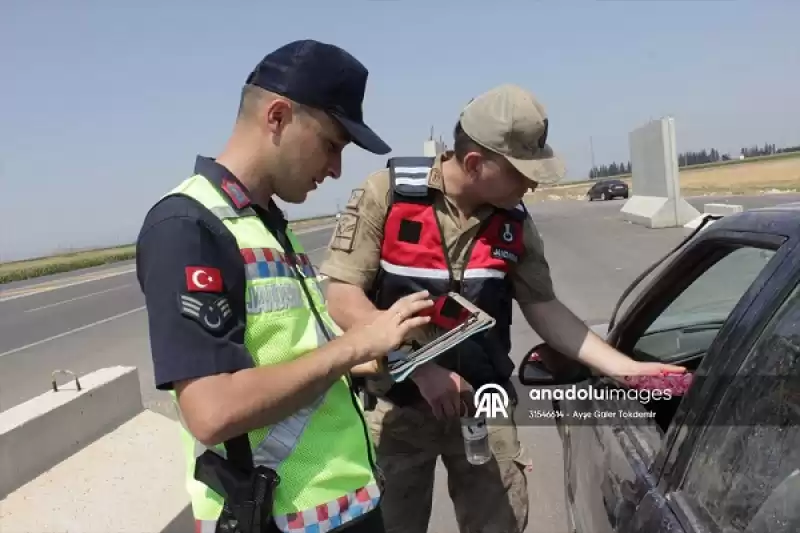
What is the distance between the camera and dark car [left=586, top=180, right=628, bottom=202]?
155ft

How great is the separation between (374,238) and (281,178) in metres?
0.90

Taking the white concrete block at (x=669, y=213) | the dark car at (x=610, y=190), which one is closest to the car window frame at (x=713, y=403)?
the white concrete block at (x=669, y=213)

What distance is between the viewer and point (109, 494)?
3.95 m

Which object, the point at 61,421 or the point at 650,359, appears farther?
the point at 61,421

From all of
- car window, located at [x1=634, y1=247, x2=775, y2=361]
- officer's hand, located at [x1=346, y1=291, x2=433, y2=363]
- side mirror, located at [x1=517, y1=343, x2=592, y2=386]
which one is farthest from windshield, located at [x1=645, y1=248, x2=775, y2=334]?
officer's hand, located at [x1=346, y1=291, x2=433, y2=363]

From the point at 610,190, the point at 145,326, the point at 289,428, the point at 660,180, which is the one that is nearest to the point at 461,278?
the point at 289,428

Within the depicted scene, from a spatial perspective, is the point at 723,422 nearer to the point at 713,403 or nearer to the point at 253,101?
the point at 713,403

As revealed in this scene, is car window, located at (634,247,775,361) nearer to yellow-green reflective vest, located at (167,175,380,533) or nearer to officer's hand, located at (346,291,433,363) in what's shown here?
officer's hand, located at (346,291,433,363)

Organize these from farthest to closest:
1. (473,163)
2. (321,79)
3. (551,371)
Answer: (551,371), (473,163), (321,79)

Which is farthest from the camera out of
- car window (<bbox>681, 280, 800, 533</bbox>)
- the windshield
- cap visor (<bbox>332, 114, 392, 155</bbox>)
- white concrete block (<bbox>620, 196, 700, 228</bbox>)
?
white concrete block (<bbox>620, 196, 700, 228</bbox>)

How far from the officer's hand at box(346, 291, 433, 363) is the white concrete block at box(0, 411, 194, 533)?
2.42 metres

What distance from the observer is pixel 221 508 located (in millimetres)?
1746

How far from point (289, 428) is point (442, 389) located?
879 mm

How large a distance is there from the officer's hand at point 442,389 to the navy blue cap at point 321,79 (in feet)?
3.10
